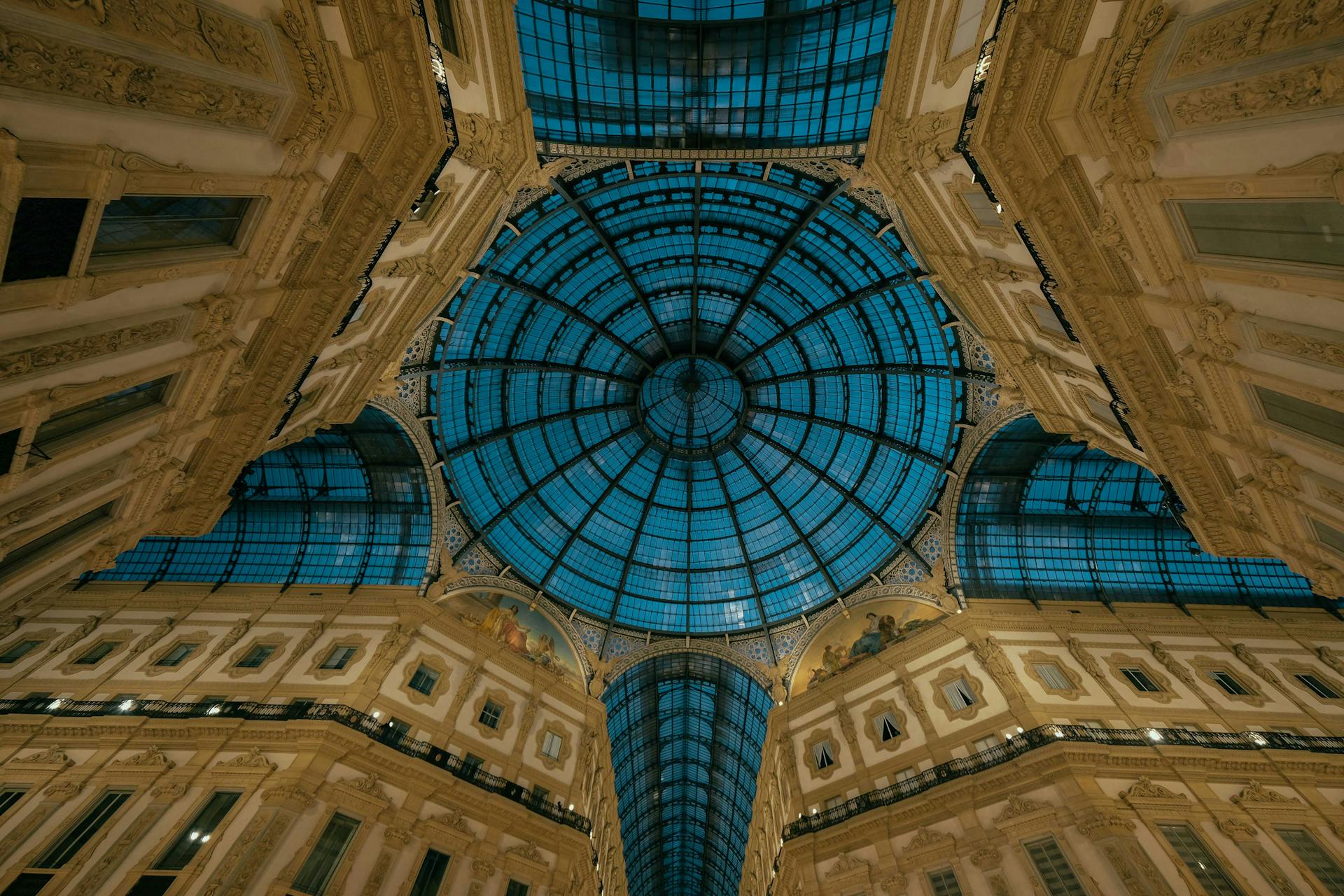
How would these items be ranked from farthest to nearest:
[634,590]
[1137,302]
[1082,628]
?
[634,590]
[1082,628]
[1137,302]

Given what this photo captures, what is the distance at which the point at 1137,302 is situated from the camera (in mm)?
14312

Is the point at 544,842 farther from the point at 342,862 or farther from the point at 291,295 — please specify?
the point at 291,295

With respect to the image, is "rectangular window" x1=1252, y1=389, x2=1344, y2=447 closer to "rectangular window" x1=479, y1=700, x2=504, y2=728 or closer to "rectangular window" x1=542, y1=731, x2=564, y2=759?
"rectangular window" x1=542, y1=731, x2=564, y2=759

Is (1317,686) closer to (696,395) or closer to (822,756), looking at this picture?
(822,756)

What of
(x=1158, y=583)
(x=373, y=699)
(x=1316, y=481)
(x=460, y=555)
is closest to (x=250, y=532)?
(x=460, y=555)

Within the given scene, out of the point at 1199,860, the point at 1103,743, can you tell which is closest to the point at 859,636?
the point at 1103,743

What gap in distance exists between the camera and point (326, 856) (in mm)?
18406

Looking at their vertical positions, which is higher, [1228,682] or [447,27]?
[447,27]

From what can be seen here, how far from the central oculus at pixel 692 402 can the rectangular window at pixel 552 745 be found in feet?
59.4

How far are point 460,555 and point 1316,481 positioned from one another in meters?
31.6

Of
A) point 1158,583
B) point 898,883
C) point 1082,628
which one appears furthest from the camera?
point 1158,583

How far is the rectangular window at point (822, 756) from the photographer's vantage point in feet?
87.4

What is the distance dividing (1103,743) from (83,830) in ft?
103

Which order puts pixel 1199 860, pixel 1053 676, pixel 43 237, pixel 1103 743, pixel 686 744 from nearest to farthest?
1. pixel 43 237
2. pixel 1199 860
3. pixel 1103 743
4. pixel 1053 676
5. pixel 686 744
